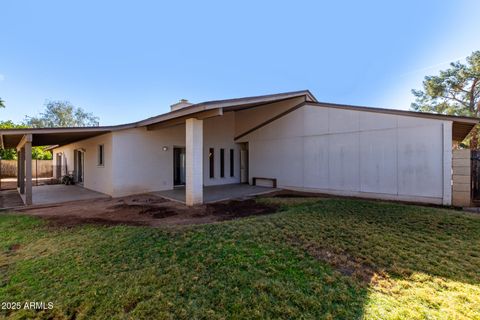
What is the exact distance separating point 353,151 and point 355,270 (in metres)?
7.11

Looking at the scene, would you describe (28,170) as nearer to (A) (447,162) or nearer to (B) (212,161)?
(B) (212,161)

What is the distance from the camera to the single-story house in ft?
24.8

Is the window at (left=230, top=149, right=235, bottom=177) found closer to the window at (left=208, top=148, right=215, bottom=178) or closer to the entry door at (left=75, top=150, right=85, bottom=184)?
the window at (left=208, top=148, right=215, bottom=178)

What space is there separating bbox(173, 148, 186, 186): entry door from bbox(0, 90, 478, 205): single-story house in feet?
0.18

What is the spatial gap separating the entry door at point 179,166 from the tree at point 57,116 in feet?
113

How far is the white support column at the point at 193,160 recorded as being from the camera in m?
7.50

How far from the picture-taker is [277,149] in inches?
469

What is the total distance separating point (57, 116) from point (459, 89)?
49.2 metres

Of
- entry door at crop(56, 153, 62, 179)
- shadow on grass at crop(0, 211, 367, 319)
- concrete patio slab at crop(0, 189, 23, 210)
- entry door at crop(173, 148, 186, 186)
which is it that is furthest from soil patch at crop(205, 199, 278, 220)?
entry door at crop(56, 153, 62, 179)

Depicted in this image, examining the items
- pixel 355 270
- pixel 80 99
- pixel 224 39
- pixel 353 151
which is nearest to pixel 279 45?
pixel 224 39

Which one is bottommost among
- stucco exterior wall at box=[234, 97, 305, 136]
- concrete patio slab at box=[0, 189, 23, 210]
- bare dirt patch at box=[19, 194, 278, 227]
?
concrete patio slab at box=[0, 189, 23, 210]

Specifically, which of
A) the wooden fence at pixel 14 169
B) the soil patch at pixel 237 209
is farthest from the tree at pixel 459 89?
the wooden fence at pixel 14 169

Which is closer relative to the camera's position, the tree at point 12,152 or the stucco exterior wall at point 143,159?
the stucco exterior wall at point 143,159

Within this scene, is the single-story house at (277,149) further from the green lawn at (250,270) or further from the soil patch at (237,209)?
the green lawn at (250,270)
